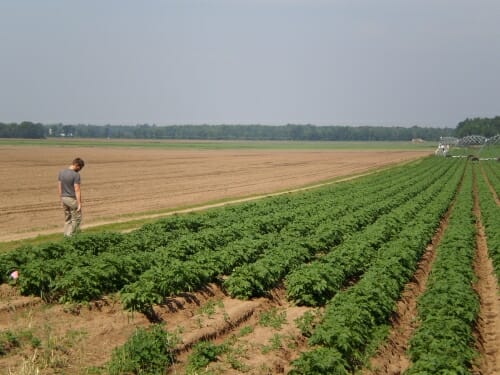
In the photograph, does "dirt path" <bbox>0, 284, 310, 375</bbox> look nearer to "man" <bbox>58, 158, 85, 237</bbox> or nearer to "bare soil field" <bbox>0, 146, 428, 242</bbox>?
"man" <bbox>58, 158, 85, 237</bbox>

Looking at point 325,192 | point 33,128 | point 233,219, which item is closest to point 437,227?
point 233,219

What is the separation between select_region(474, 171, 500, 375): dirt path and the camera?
10445mm

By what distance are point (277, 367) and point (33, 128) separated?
187 m

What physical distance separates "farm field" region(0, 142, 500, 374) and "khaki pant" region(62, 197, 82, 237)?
1.39 metres

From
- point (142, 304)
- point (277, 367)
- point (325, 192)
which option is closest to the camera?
point (277, 367)

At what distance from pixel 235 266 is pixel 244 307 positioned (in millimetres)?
2692

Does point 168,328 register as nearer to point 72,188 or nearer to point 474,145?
point 72,188

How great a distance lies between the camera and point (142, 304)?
422 inches

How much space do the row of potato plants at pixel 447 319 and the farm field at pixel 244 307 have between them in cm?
3

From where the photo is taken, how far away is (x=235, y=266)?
14.7 metres

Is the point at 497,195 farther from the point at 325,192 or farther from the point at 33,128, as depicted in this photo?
the point at 33,128

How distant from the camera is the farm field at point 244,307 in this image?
8.97 m

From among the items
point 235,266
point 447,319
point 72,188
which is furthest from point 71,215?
point 447,319

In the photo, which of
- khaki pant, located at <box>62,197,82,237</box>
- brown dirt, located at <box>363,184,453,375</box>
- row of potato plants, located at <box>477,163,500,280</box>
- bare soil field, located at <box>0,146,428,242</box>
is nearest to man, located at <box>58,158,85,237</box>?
khaki pant, located at <box>62,197,82,237</box>
